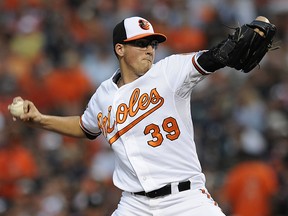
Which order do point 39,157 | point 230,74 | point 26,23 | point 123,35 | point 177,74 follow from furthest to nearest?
point 26,23
point 230,74
point 39,157
point 123,35
point 177,74

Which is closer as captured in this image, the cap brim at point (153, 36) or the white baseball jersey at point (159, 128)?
the white baseball jersey at point (159, 128)

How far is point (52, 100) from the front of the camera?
12.4m

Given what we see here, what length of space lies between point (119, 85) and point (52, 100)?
582cm

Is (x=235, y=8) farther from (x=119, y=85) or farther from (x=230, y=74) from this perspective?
(x=119, y=85)

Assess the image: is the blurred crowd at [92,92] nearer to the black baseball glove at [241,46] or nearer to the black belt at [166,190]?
the black baseball glove at [241,46]

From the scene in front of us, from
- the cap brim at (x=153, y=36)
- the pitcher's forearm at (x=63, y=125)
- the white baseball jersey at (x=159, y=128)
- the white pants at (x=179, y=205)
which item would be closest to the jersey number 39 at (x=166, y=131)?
the white baseball jersey at (x=159, y=128)

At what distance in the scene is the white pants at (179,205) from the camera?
619 centimetres

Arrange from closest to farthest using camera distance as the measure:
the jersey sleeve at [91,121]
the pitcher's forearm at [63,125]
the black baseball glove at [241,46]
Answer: the black baseball glove at [241,46]
the jersey sleeve at [91,121]
the pitcher's forearm at [63,125]

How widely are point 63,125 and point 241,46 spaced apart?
1879 mm

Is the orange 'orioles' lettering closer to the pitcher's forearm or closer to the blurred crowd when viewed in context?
the pitcher's forearm

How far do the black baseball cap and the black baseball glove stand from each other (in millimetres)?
602

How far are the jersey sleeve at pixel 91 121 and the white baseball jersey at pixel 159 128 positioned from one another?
0.47 m

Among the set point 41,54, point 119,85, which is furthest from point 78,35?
point 119,85

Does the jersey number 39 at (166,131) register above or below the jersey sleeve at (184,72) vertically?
below
